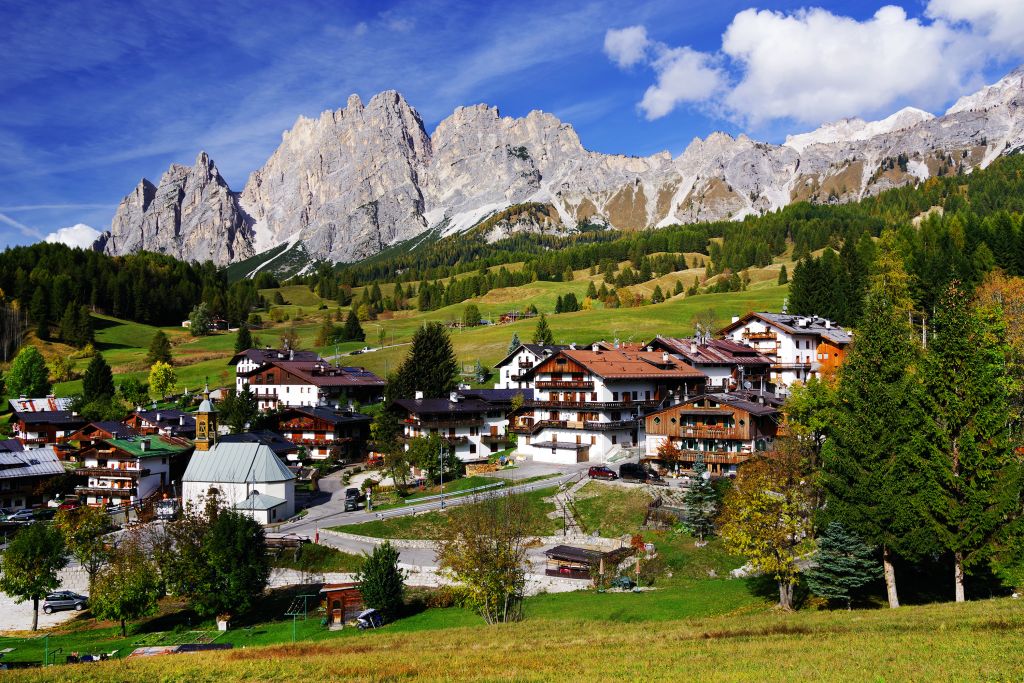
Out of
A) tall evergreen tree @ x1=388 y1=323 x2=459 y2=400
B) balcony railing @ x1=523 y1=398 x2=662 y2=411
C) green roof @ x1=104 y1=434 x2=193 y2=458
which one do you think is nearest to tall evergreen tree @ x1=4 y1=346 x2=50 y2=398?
green roof @ x1=104 y1=434 x2=193 y2=458

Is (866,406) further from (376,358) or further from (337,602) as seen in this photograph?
(376,358)

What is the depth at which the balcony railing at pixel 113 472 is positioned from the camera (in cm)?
7881

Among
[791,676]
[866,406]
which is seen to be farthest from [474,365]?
[791,676]

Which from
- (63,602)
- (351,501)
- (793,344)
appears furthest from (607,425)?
(63,602)

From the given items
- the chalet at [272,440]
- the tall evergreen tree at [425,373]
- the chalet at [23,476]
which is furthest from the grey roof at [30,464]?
the tall evergreen tree at [425,373]

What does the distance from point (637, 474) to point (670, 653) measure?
3979 centimetres

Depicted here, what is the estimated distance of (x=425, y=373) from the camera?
97125 millimetres

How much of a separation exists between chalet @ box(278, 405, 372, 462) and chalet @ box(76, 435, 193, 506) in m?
14.4

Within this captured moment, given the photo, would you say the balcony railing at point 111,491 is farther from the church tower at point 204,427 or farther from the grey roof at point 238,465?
the grey roof at point 238,465

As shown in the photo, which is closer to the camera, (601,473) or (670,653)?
(670,653)

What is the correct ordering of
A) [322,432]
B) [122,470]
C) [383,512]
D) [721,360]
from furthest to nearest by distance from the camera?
1. [721,360]
2. [322,432]
3. [122,470]
4. [383,512]

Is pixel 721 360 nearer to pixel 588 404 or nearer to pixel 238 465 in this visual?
pixel 588 404

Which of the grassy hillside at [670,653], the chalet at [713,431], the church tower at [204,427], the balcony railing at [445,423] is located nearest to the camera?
the grassy hillside at [670,653]

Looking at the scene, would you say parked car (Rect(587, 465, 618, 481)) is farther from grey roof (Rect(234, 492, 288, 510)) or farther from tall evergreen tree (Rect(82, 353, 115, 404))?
tall evergreen tree (Rect(82, 353, 115, 404))
